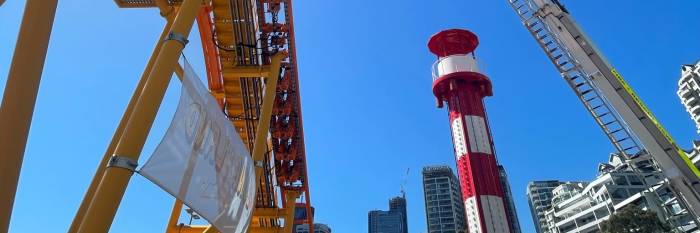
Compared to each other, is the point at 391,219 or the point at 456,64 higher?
the point at 391,219

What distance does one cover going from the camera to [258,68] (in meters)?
13.3

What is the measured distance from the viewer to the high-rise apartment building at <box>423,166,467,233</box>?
12880 centimetres

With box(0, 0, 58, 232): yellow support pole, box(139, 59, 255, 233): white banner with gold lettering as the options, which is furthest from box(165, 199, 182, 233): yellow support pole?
box(0, 0, 58, 232): yellow support pole

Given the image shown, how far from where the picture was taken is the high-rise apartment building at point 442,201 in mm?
A: 128800

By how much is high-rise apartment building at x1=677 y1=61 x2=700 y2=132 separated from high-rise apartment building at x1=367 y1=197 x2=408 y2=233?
116m

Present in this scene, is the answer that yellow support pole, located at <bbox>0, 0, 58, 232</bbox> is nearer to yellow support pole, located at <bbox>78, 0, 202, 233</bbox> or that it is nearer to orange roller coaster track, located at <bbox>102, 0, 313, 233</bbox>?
yellow support pole, located at <bbox>78, 0, 202, 233</bbox>

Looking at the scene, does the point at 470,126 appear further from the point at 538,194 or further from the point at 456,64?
the point at 538,194

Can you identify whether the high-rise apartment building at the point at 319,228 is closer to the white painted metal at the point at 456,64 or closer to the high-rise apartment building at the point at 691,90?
the high-rise apartment building at the point at 691,90

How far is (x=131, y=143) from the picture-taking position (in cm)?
474

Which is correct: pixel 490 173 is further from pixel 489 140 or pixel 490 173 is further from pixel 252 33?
pixel 252 33

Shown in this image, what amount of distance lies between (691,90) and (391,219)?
122333 millimetres

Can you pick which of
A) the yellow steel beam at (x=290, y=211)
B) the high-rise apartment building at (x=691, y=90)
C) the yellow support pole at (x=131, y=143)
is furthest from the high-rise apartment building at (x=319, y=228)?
the yellow support pole at (x=131, y=143)

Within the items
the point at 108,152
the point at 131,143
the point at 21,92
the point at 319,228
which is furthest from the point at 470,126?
the point at 319,228

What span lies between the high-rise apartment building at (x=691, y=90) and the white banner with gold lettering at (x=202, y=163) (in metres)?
71.9
